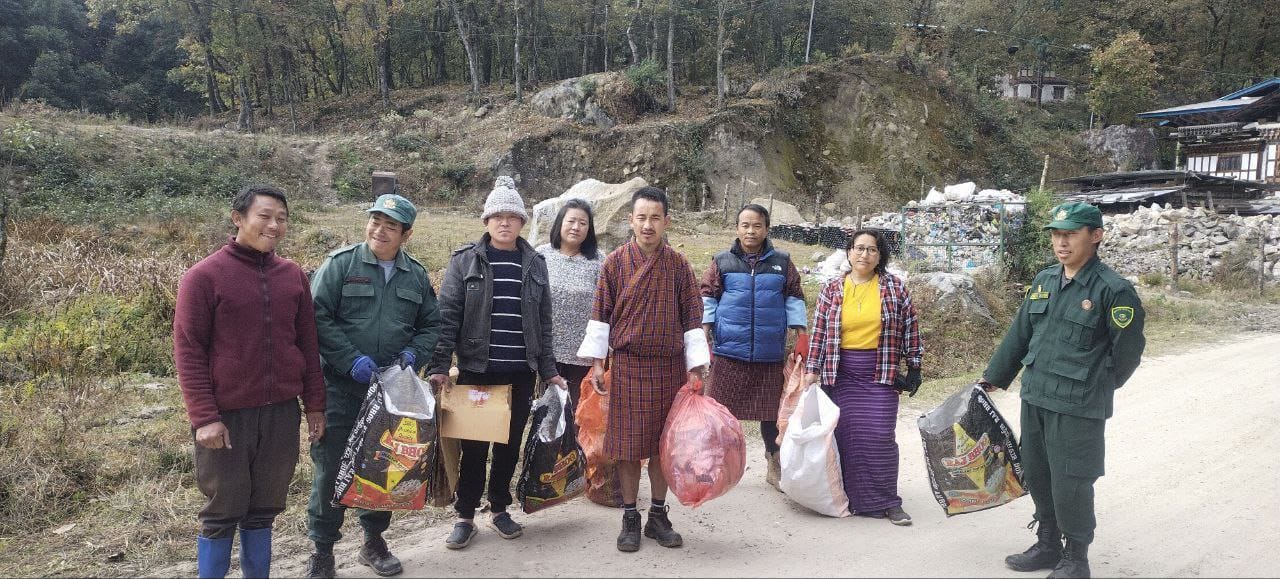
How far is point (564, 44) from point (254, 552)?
36407 millimetres

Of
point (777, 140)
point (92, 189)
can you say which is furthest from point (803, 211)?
point (92, 189)

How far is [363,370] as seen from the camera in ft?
10.4

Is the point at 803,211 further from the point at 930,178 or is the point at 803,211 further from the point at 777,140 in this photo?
the point at 930,178

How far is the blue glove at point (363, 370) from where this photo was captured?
3154mm

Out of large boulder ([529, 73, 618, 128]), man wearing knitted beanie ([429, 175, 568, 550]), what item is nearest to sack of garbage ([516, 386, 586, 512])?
man wearing knitted beanie ([429, 175, 568, 550])

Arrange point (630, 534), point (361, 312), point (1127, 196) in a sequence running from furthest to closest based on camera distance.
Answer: point (1127, 196) < point (630, 534) < point (361, 312)

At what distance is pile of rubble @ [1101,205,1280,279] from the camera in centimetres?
1702

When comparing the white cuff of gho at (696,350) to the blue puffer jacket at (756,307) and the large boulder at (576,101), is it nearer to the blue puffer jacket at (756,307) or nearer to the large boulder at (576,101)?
the blue puffer jacket at (756,307)

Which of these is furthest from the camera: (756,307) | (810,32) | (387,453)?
(810,32)

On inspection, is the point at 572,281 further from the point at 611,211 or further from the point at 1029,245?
the point at 1029,245

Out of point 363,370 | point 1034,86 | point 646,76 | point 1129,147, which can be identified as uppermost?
point 1034,86

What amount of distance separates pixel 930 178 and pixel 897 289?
27492 millimetres

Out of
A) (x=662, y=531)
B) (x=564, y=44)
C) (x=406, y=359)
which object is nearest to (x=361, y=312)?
(x=406, y=359)

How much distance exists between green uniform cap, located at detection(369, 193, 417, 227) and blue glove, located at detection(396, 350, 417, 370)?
2.00ft
